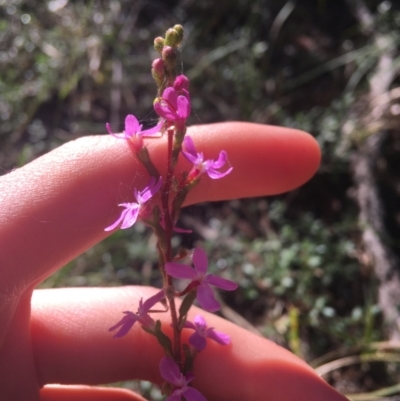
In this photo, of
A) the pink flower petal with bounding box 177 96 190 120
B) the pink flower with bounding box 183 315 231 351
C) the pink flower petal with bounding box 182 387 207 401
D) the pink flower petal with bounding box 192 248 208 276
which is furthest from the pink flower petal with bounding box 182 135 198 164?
the pink flower petal with bounding box 182 387 207 401

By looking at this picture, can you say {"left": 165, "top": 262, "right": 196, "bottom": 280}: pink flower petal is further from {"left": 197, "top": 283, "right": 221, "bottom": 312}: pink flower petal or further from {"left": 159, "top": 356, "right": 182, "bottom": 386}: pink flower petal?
{"left": 159, "top": 356, "right": 182, "bottom": 386}: pink flower petal

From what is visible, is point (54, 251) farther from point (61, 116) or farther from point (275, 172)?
point (61, 116)

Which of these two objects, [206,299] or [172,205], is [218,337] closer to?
[206,299]

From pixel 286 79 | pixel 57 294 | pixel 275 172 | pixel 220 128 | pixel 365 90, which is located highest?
pixel 286 79

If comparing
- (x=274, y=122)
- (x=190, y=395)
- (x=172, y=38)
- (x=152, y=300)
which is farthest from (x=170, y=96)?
(x=274, y=122)

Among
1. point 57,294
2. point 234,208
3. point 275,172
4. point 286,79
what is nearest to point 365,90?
point 286,79

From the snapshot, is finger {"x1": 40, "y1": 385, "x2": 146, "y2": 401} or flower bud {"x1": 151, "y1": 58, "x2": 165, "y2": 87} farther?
finger {"x1": 40, "y1": 385, "x2": 146, "y2": 401}

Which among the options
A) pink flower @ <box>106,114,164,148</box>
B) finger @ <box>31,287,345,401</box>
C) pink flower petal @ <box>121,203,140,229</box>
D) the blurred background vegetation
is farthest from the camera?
the blurred background vegetation
